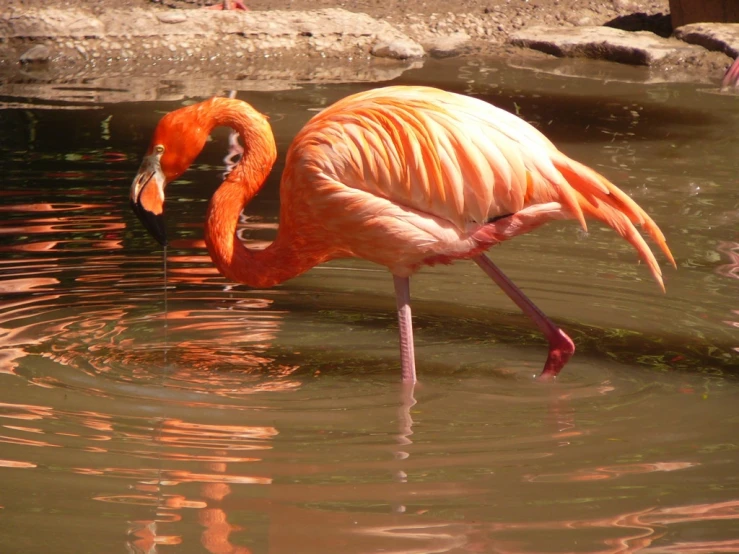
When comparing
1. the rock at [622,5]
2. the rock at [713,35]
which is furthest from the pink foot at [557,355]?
the rock at [622,5]

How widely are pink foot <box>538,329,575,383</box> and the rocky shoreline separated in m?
5.41

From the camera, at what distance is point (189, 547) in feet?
7.85

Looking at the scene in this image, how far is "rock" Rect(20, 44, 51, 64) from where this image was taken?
30.0ft

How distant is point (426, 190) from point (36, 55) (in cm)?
664

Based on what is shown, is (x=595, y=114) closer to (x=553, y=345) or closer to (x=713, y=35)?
(x=713, y=35)

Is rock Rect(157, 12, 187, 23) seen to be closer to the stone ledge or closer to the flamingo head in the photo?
the stone ledge

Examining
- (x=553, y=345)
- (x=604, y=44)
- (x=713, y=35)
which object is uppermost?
(x=713, y=35)

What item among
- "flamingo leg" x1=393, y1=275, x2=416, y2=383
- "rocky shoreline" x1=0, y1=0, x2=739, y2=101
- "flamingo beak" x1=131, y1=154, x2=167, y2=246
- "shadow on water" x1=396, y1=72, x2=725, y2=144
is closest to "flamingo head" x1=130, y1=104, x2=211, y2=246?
"flamingo beak" x1=131, y1=154, x2=167, y2=246

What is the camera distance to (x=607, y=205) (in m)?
3.49

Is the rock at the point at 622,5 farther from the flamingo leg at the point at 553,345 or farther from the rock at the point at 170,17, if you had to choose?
the flamingo leg at the point at 553,345

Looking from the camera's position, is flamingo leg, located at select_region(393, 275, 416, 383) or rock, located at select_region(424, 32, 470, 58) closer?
flamingo leg, located at select_region(393, 275, 416, 383)

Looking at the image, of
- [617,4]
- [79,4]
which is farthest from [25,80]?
[617,4]

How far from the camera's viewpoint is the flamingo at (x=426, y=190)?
3.37 meters

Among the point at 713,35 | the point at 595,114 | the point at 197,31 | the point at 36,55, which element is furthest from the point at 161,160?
the point at 713,35
